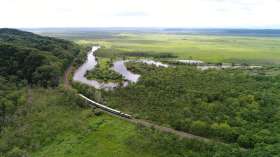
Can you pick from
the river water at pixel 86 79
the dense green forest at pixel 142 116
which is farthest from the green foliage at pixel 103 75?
the dense green forest at pixel 142 116

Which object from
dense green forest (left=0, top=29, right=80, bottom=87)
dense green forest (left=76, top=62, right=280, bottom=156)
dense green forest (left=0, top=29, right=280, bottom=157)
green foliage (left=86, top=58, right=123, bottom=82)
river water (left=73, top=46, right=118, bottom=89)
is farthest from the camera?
green foliage (left=86, top=58, right=123, bottom=82)

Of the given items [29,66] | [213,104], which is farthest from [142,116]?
[29,66]

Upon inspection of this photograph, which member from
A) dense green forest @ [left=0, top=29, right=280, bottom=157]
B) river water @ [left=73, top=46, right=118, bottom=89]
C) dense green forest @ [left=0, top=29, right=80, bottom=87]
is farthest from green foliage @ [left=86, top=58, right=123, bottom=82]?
dense green forest @ [left=0, top=29, right=280, bottom=157]

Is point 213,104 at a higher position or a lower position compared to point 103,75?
higher

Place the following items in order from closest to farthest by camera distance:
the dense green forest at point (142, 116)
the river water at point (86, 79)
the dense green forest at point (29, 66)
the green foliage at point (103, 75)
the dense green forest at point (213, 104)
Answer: the dense green forest at point (142, 116) → the dense green forest at point (213, 104) → the dense green forest at point (29, 66) → the river water at point (86, 79) → the green foliage at point (103, 75)

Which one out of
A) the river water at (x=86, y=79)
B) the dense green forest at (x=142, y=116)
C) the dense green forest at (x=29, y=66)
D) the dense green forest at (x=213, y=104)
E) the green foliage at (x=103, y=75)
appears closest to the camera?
the dense green forest at (x=142, y=116)

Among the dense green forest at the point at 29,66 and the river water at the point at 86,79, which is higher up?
the dense green forest at the point at 29,66

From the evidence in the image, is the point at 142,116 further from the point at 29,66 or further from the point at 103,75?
the point at 29,66

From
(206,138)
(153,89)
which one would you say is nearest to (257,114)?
(206,138)

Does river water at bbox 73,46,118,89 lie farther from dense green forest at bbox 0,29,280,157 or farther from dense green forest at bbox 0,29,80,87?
dense green forest at bbox 0,29,280,157

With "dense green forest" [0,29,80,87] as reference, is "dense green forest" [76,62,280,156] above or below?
below

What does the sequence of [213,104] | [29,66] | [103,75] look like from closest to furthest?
[213,104], [29,66], [103,75]

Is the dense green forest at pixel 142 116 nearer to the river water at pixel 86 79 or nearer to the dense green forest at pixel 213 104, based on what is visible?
the dense green forest at pixel 213 104
